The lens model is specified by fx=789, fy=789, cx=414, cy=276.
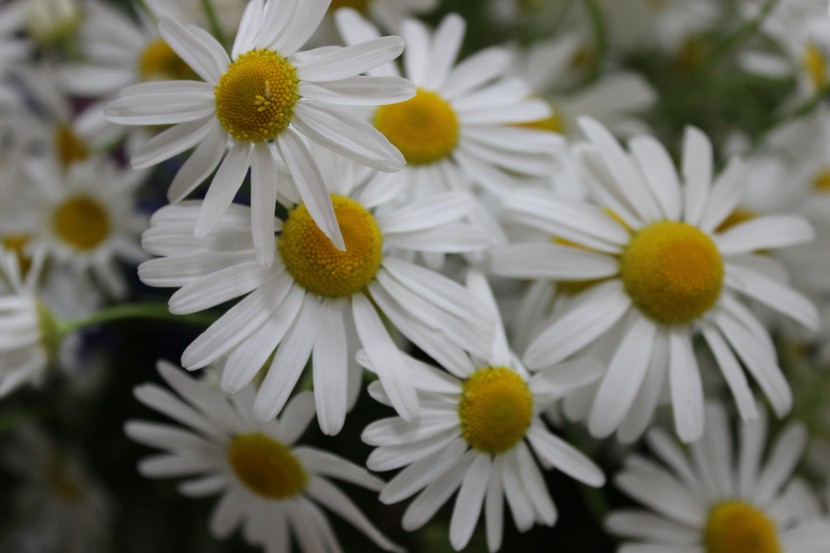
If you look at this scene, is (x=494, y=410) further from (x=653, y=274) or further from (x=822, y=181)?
(x=822, y=181)

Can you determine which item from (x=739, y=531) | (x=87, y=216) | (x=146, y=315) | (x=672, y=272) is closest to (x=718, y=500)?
(x=739, y=531)

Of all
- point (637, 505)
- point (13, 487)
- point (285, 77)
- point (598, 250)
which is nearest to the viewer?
point (285, 77)

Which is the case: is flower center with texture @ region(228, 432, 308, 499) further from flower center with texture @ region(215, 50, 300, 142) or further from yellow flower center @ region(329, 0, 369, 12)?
yellow flower center @ region(329, 0, 369, 12)

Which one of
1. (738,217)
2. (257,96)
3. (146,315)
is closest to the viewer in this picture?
(257,96)

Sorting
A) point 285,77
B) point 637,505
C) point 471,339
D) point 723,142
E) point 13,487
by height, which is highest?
point 723,142

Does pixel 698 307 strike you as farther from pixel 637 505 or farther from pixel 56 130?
pixel 56 130

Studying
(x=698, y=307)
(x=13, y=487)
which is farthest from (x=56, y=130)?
(x=698, y=307)
